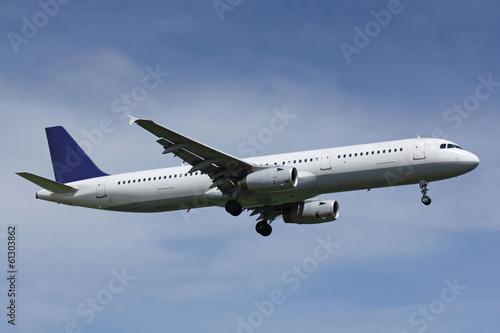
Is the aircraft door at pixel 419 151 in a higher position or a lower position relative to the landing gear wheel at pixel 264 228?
higher

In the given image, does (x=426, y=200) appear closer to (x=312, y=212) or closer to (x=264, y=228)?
(x=312, y=212)

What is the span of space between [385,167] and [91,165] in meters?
18.7

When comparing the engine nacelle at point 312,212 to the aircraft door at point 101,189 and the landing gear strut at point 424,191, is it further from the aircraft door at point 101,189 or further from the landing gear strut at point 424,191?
the aircraft door at point 101,189

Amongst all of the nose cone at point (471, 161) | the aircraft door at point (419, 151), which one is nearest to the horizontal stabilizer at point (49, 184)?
the aircraft door at point (419, 151)

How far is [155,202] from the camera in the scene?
4331 centimetres

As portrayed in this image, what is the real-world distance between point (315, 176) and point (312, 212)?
5.56 metres

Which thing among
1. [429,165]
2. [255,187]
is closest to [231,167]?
[255,187]

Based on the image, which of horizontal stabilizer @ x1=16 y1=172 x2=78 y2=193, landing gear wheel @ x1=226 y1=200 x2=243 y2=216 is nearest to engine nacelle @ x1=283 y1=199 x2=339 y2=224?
landing gear wheel @ x1=226 y1=200 x2=243 y2=216

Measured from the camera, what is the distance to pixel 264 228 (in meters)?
46.1

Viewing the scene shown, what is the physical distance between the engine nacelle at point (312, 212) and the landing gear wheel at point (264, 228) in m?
1.25

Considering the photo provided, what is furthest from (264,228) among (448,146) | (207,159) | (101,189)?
(448,146)

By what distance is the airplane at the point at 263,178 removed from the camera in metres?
38.8

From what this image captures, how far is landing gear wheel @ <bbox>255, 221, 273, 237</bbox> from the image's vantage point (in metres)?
46.1

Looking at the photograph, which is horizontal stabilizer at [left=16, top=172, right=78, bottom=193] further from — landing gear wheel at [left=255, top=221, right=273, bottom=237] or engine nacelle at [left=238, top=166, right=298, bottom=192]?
engine nacelle at [left=238, top=166, right=298, bottom=192]
